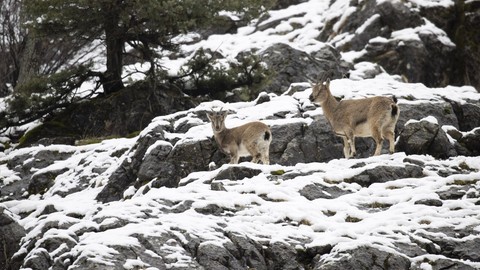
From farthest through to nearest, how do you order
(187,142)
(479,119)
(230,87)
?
(230,87)
(479,119)
(187,142)

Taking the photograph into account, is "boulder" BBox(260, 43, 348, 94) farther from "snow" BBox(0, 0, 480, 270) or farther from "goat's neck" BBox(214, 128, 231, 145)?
"goat's neck" BBox(214, 128, 231, 145)

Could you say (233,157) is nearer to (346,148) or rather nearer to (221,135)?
(221,135)

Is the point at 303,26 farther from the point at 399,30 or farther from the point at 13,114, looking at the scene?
the point at 13,114

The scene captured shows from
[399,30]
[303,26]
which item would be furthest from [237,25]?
[399,30]

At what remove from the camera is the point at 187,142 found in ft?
54.4

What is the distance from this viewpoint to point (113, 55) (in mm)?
22828

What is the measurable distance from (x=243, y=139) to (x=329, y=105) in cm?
232

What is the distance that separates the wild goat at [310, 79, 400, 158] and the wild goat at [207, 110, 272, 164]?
1736 mm

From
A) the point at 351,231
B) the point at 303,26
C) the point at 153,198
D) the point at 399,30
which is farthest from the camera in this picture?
the point at 303,26

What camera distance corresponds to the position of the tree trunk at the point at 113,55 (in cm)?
2183

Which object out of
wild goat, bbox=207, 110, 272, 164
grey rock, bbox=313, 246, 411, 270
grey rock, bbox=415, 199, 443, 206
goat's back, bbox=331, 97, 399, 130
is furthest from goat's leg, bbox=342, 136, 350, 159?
grey rock, bbox=313, 246, 411, 270

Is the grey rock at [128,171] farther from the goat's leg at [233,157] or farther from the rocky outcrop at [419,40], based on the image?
→ the rocky outcrop at [419,40]

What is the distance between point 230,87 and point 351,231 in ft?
38.7

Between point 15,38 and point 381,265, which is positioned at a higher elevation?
point 15,38
